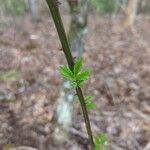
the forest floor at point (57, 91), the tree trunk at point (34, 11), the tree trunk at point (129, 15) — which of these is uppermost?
the tree trunk at point (34, 11)

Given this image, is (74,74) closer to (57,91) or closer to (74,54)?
(74,54)

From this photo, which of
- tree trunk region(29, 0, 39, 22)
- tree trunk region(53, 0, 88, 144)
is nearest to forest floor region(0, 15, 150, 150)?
tree trunk region(53, 0, 88, 144)

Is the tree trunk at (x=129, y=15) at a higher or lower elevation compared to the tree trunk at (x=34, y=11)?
lower

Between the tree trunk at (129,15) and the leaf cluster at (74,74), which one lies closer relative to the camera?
the leaf cluster at (74,74)

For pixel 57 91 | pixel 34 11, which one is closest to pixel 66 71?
pixel 57 91

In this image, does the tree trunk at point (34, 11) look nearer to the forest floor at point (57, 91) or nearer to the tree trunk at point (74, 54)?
the forest floor at point (57, 91)

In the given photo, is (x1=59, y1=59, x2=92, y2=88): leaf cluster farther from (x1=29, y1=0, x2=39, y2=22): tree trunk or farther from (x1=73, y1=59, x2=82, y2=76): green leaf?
(x1=29, y1=0, x2=39, y2=22): tree trunk

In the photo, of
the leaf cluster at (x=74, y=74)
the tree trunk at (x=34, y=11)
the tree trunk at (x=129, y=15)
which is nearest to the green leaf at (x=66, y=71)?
the leaf cluster at (x=74, y=74)
